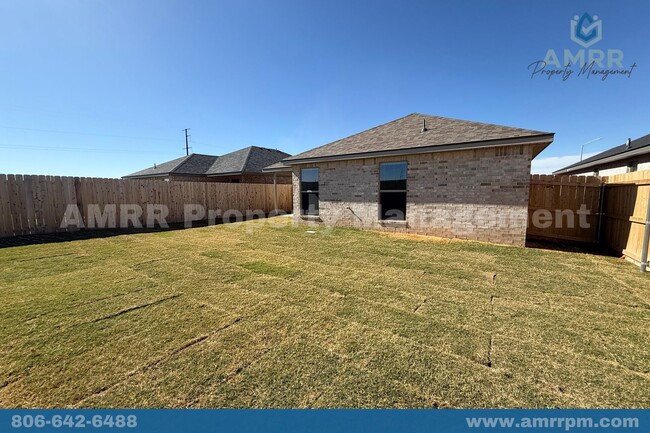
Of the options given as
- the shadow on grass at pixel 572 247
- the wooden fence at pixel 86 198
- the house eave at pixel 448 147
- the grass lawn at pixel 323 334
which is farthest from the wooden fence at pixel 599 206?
the wooden fence at pixel 86 198

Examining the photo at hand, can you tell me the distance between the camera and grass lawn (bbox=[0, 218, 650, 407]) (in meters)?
1.90

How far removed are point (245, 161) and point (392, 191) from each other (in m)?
14.8

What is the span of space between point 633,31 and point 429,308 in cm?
1065

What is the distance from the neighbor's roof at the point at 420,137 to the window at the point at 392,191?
0.62 metres

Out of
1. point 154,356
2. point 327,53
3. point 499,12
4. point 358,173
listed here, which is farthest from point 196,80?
point 154,356

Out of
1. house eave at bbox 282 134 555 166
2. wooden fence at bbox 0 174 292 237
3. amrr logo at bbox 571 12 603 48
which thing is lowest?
wooden fence at bbox 0 174 292 237

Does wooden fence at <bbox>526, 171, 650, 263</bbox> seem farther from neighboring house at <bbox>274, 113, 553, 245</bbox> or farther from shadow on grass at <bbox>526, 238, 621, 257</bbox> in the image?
neighboring house at <bbox>274, 113, 553, 245</bbox>

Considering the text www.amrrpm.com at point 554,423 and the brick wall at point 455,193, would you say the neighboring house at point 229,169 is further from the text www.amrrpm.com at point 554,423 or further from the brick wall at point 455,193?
the text www.amrrpm.com at point 554,423

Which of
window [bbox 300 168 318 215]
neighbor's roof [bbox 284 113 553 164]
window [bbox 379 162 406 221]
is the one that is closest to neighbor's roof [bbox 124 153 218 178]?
neighbor's roof [bbox 284 113 553 164]

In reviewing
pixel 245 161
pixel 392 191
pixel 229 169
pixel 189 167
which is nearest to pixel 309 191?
pixel 392 191

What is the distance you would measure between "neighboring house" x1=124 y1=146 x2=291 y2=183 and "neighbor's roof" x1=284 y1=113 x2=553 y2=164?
9.09m

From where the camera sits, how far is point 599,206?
7.31m

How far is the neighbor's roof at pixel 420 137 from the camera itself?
7004 millimetres

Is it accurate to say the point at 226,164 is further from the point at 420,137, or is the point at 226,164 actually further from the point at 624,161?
the point at 624,161
